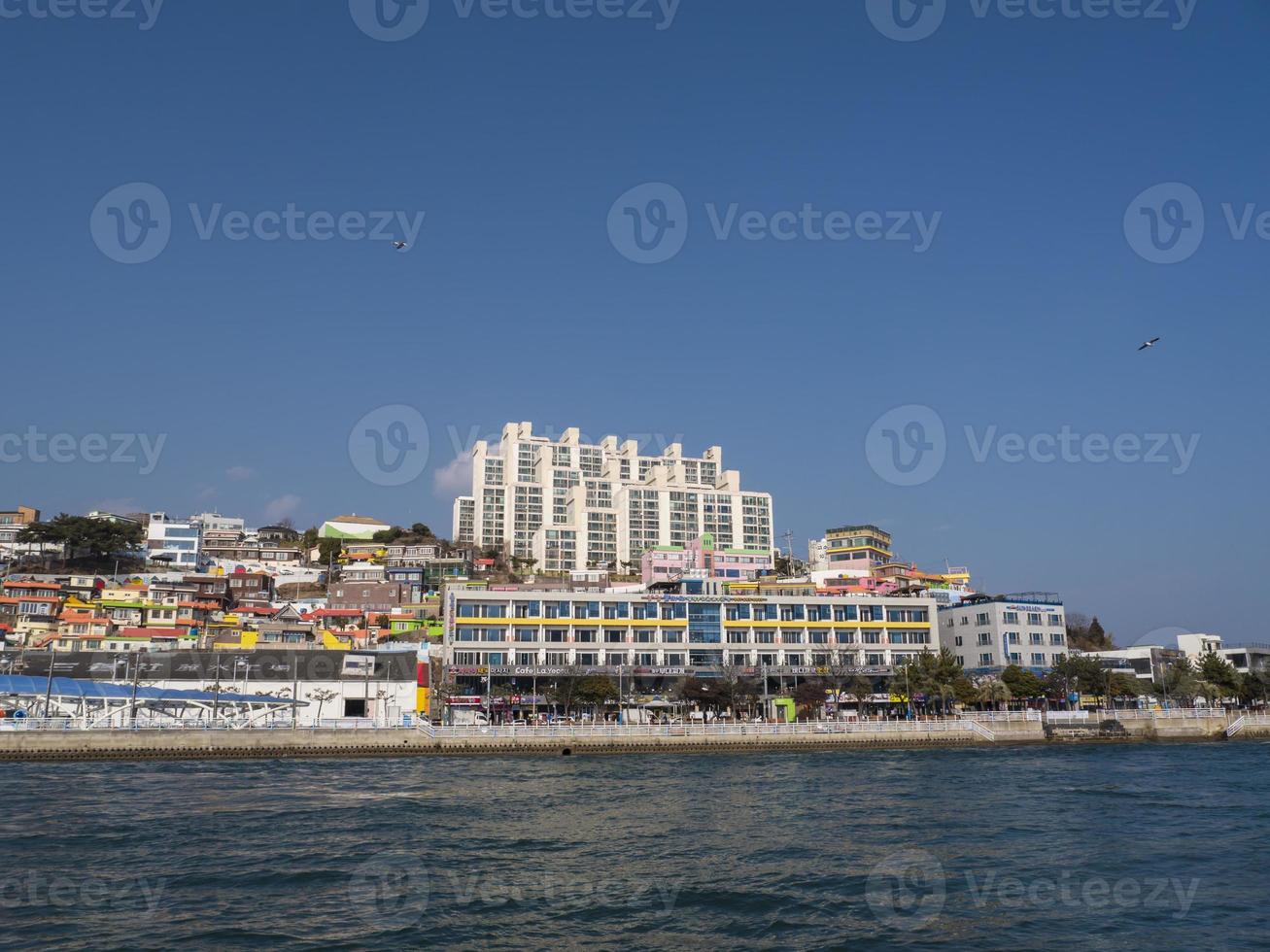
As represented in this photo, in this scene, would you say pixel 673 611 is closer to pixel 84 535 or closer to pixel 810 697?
pixel 810 697

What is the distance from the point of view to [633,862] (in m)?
23.8

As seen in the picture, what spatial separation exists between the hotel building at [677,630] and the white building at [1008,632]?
2.84 m

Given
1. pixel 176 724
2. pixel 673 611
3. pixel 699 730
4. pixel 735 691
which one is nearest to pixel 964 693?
pixel 735 691

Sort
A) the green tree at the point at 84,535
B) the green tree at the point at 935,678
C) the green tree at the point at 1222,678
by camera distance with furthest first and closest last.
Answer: the green tree at the point at 84,535, the green tree at the point at 1222,678, the green tree at the point at 935,678

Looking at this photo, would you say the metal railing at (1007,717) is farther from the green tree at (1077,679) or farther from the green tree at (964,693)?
the green tree at (1077,679)

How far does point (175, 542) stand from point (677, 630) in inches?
2619

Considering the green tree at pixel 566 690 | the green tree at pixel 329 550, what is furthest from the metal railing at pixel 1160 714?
the green tree at pixel 329 550

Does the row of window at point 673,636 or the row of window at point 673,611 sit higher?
the row of window at point 673,611

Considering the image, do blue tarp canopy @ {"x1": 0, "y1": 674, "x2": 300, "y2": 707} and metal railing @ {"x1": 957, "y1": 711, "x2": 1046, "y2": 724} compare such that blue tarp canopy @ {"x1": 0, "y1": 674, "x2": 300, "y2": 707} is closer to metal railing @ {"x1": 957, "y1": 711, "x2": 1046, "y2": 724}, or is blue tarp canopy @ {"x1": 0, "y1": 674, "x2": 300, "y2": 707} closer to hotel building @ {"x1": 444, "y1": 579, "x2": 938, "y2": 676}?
hotel building @ {"x1": 444, "y1": 579, "x2": 938, "y2": 676}

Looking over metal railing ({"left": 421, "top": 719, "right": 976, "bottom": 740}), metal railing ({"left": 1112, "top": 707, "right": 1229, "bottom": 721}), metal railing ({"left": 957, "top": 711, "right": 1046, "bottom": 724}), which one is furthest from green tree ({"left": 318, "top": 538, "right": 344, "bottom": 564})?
metal railing ({"left": 1112, "top": 707, "right": 1229, "bottom": 721})

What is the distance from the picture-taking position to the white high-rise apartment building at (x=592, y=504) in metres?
144

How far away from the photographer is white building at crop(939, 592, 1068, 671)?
82000 mm

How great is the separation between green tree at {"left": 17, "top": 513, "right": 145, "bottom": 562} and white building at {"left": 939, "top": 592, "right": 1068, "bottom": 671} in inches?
3306

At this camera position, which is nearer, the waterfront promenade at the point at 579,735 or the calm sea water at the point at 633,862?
the calm sea water at the point at 633,862
